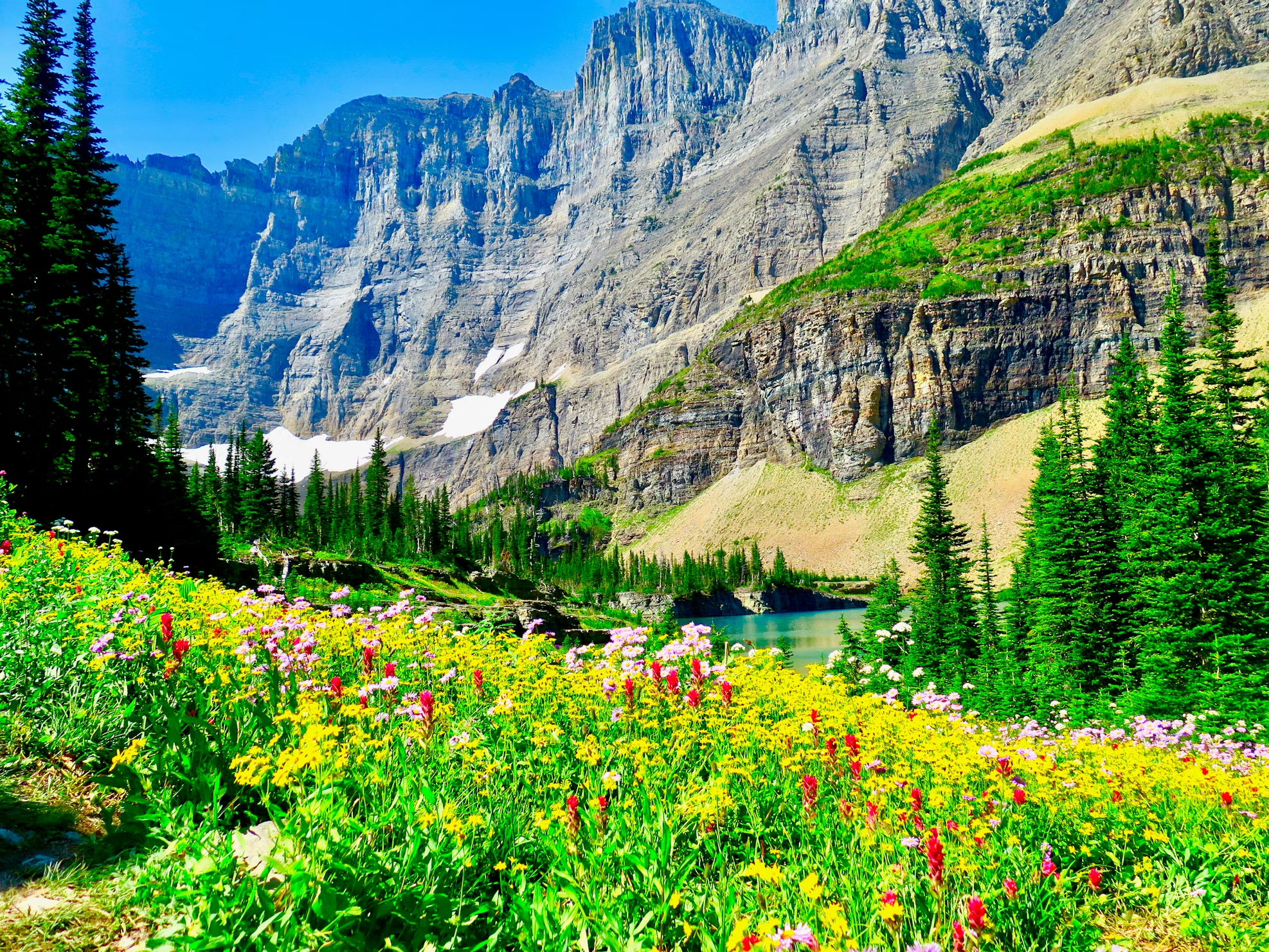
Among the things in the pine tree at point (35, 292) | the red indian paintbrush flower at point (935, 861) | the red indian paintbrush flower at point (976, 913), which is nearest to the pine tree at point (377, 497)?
the pine tree at point (35, 292)

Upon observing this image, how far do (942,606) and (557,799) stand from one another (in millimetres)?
40828

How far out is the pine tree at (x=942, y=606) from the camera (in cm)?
3575

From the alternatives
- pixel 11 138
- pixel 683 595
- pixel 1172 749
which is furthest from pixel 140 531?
pixel 683 595

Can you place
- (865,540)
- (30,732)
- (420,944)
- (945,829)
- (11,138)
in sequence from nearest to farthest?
(420,944), (30,732), (945,829), (11,138), (865,540)

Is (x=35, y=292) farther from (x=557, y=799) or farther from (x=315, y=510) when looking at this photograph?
(x=315, y=510)

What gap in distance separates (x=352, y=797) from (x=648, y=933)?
242cm

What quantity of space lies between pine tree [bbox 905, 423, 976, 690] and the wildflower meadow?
25760 millimetres

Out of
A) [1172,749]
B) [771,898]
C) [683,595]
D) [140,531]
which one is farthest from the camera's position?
[683,595]

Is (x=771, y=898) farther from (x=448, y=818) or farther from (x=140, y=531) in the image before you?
(x=140, y=531)

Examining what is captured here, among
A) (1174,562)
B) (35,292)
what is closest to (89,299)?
(35,292)

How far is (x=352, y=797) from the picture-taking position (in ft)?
15.1

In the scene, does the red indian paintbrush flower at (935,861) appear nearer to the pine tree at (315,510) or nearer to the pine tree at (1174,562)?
the pine tree at (1174,562)

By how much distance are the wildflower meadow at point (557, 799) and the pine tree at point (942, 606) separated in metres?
25.8

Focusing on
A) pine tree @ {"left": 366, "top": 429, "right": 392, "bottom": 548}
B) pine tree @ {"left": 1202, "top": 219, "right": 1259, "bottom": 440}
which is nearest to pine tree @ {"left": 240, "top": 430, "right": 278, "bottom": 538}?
pine tree @ {"left": 366, "top": 429, "right": 392, "bottom": 548}
